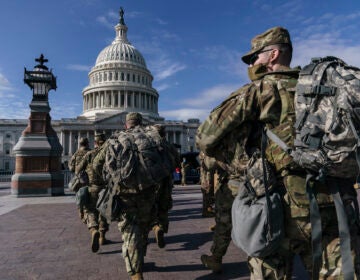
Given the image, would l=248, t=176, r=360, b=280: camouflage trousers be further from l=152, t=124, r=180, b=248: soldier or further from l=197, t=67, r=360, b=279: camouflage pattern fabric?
l=152, t=124, r=180, b=248: soldier

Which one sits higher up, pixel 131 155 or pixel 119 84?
pixel 119 84

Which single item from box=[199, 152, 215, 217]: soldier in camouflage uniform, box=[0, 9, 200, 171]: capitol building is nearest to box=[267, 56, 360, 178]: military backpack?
box=[199, 152, 215, 217]: soldier in camouflage uniform

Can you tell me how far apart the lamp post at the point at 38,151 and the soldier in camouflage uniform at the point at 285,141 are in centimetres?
1454

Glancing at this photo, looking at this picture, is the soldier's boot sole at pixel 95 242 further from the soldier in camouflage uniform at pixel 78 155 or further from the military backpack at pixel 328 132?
the military backpack at pixel 328 132

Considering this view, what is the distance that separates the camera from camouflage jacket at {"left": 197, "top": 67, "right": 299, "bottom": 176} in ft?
7.06

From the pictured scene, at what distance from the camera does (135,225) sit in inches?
146

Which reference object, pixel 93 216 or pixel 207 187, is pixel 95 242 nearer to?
pixel 93 216

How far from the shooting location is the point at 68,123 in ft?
251

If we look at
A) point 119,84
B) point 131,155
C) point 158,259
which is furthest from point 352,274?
point 119,84

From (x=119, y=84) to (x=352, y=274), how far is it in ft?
254

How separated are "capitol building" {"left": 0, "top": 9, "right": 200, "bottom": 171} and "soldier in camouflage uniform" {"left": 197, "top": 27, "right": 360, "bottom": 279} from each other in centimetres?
7030

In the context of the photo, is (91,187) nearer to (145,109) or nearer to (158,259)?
(158,259)

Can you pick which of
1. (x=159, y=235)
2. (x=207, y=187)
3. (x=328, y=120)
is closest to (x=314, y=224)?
(x=328, y=120)

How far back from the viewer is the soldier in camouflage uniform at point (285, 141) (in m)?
2.05
